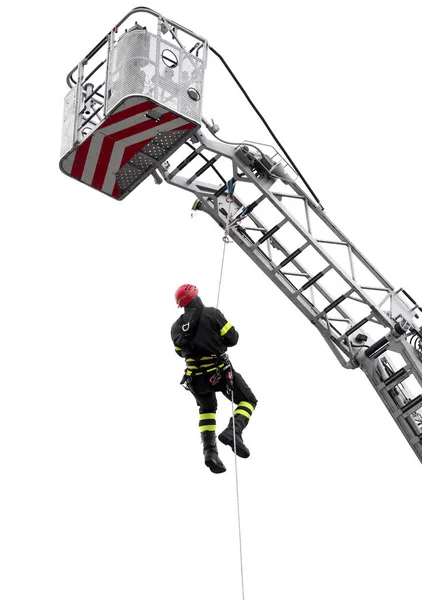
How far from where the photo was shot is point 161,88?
9.70 metres

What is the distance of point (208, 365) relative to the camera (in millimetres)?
10539

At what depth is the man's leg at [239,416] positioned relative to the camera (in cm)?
1009

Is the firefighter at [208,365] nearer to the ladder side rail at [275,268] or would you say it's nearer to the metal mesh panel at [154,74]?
the ladder side rail at [275,268]

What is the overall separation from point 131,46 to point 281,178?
2131 millimetres

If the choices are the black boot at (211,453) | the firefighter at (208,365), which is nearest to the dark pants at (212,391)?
the firefighter at (208,365)

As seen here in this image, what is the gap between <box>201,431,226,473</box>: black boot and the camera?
10336mm

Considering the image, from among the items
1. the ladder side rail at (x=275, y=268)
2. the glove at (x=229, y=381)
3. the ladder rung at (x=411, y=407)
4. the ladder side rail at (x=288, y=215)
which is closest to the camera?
the glove at (x=229, y=381)

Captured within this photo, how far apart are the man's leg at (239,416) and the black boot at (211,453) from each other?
30cm

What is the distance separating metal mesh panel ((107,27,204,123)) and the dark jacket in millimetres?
1901

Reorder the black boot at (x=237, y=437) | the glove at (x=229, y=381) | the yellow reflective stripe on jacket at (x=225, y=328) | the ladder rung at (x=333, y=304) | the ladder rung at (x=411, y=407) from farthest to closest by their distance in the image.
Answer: the ladder rung at (x=411, y=407), the ladder rung at (x=333, y=304), the glove at (x=229, y=381), the yellow reflective stripe on jacket at (x=225, y=328), the black boot at (x=237, y=437)

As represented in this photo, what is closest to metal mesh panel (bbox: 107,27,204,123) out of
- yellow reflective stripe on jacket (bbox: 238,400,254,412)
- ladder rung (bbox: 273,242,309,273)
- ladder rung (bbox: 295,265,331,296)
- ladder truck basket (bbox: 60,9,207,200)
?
ladder truck basket (bbox: 60,9,207,200)

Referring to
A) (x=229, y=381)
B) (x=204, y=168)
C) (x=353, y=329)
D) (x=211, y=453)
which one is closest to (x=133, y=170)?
(x=204, y=168)

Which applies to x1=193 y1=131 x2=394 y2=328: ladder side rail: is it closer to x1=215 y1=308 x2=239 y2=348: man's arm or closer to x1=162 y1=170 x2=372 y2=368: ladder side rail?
x1=162 y1=170 x2=372 y2=368: ladder side rail

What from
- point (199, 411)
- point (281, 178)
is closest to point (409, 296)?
point (281, 178)
